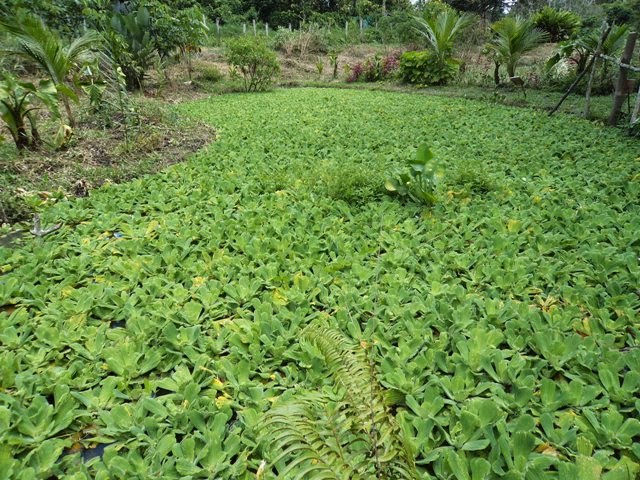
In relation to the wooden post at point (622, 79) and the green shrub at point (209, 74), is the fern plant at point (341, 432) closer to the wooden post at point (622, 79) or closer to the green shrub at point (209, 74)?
Answer: the wooden post at point (622, 79)

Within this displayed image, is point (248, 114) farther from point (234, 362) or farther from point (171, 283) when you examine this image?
point (234, 362)

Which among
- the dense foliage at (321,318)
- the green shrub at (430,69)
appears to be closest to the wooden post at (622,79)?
the dense foliage at (321,318)

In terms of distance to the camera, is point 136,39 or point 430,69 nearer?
point 136,39

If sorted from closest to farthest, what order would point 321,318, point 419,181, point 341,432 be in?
point 341,432, point 321,318, point 419,181

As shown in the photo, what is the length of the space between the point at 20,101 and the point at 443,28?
30.7 feet

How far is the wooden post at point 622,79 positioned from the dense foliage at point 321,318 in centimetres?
227

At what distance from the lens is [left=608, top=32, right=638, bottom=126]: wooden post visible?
4.64 meters

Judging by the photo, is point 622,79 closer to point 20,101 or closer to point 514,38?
point 514,38

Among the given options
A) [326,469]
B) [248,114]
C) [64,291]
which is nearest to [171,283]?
A: [64,291]

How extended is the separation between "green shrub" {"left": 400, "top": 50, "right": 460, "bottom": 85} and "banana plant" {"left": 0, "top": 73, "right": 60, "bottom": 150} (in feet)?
28.9

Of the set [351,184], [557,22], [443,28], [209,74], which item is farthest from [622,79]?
[209,74]

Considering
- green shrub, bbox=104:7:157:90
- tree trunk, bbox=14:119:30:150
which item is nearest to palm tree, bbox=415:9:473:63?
green shrub, bbox=104:7:157:90

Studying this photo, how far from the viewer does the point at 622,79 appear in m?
4.76

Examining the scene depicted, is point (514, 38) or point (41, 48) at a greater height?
point (514, 38)
